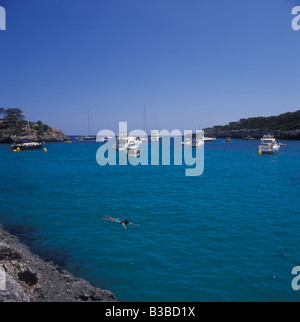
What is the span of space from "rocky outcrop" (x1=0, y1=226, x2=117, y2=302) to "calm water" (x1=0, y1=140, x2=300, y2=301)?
83 centimetres

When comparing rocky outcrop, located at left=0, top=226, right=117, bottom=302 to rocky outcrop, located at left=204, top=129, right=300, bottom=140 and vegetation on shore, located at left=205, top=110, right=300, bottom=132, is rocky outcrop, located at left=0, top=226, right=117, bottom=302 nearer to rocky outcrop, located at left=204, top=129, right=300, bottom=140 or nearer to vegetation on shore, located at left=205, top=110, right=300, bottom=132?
rocky outcrop, located at left=204, top=129, right=300, bottom=140

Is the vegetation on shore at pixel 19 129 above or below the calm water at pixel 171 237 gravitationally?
above

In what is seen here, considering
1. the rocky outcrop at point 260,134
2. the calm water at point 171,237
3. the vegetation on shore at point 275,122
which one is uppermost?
the vegetation on shore at point 275,122

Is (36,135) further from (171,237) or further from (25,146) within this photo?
(171,237)

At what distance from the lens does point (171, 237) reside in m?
13.1

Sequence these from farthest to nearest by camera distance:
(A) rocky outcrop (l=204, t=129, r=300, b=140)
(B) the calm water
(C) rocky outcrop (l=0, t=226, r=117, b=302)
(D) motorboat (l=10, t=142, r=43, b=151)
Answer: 1. (A) rocky outcrop (l=204, t=129, r=300, b=140)
2. (D) motorboat (l=10, t=142, r=43, b=151)
3. (B) the calm water
4. (C) rocky outcrop (l=0, t=226, r=117, b=302)

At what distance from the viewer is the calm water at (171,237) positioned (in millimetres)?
9148

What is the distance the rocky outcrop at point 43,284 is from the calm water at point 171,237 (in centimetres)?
83

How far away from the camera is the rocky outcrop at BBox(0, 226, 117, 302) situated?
759 centimetres

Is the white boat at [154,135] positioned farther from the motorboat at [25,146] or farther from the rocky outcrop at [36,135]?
the motorboat at [25,146]

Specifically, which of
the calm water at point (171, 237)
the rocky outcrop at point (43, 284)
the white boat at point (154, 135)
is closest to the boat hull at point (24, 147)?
the calm water at point (171, 237)

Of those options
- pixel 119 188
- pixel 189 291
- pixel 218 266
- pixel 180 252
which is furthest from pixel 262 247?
pixel 119 188

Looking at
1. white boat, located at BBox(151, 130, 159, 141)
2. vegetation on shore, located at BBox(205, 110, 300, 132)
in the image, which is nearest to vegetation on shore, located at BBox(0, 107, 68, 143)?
white boat, located at BBox(151, 130, 159, 141)
